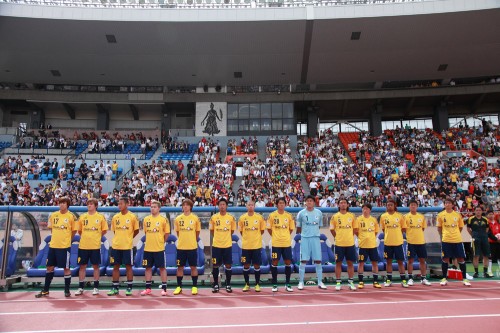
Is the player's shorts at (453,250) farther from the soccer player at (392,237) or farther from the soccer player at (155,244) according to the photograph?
the soccer player at (155,244)

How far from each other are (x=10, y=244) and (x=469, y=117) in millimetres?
37373

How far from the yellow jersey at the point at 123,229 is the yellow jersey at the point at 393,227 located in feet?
18.7

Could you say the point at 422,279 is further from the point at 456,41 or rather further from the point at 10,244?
the point at 456,41

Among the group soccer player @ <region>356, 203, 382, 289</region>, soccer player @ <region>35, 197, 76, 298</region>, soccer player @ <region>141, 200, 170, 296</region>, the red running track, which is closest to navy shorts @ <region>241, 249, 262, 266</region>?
the red running track

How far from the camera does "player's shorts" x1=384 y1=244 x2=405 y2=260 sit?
8.62 metres

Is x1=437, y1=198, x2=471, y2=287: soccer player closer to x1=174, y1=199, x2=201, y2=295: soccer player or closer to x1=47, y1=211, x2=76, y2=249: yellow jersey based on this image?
x1=174, y1=199, x2=201, y2=295: soccer player

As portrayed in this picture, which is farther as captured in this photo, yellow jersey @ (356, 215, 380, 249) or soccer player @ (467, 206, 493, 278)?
soccer player @ (467, 206, 493, 278)

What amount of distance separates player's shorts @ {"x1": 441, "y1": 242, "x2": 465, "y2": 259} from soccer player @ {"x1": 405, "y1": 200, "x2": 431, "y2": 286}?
1.83 feet

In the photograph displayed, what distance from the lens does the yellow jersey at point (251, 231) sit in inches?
323

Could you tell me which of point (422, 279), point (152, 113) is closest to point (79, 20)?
point (152, 113)

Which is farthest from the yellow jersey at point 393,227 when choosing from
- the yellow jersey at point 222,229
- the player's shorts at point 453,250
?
the yellow jersey at point 222,229

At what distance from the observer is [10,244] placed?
8477mm

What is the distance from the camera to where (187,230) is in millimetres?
8023

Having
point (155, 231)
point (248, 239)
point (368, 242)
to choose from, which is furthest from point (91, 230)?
point (368, 242)
